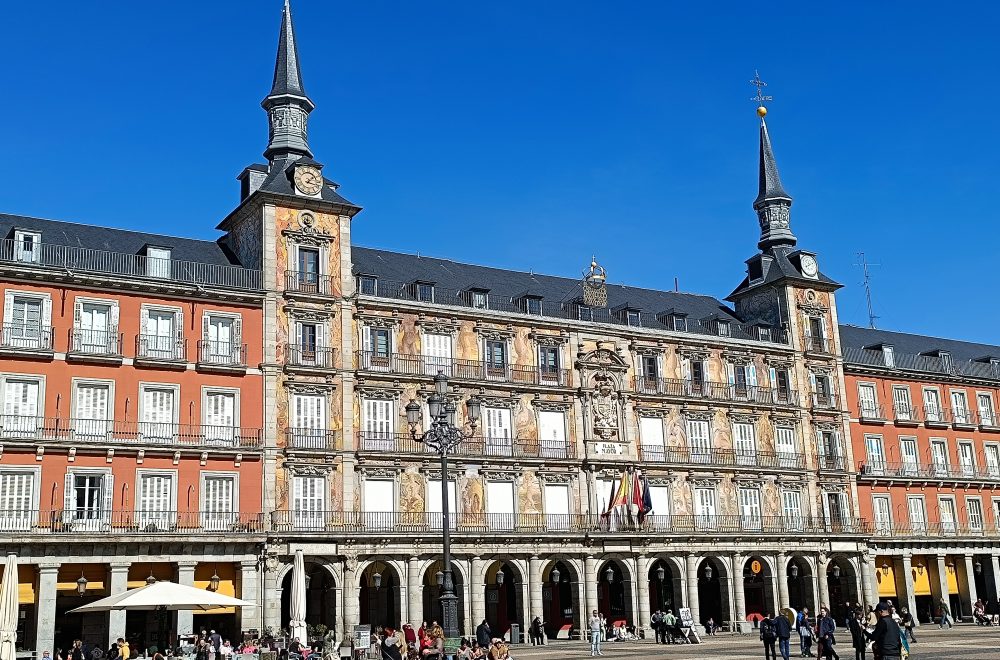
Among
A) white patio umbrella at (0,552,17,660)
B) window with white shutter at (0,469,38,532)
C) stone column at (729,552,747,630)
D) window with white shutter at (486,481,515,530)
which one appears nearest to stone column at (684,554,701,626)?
stone column at (729,552,747,630)

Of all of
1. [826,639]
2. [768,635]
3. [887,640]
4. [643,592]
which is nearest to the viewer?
[887,640]

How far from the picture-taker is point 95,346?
145 ft

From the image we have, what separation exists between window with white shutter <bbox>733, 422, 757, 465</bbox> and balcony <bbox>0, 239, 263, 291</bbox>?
26.5 m

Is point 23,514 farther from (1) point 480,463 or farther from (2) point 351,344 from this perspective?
(1) point 480,463

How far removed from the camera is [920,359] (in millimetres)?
68250

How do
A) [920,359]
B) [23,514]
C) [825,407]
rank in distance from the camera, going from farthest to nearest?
[920,359] → [825,407] → [23,514]

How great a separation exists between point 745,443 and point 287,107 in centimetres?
2925

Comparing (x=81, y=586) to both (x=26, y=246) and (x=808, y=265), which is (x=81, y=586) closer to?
(x=26, y=246)

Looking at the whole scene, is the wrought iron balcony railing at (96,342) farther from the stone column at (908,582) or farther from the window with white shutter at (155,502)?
the stone column at (908,582)

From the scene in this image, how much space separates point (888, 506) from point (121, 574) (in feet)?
138

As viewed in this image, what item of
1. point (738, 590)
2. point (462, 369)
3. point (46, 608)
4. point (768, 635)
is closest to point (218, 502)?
point (46, 608)

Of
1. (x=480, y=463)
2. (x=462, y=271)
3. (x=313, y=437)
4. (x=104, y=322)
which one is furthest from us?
(x=462, y=271)

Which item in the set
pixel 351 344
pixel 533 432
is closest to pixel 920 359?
pixel 533 432

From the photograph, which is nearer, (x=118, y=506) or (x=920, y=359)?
(x=118, y=506)
